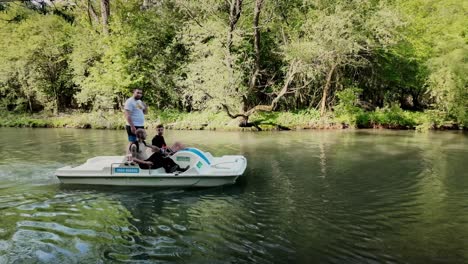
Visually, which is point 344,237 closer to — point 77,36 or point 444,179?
point 444,179

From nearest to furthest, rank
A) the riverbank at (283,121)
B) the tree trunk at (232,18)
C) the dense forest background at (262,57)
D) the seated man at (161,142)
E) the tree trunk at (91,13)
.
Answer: the seated man at (161,142) → the dense forest background at (262,57) → the riverbank at (283,121) → the tree trunk at (232,18) → the tree trunk at (91,13)

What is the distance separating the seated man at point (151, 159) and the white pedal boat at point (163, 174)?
0.12 m

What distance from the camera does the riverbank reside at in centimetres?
2468

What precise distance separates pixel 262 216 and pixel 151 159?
341 centimetres

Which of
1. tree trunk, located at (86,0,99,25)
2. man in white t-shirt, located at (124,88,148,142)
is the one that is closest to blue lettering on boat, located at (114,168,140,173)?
man in white t-shirt, located at (124,88,148,142)

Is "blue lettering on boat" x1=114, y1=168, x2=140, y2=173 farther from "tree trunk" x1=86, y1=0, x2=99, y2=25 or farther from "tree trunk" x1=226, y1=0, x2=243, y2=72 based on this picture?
"tree trunk" x1=86, y1=0, x2=99, y2=25

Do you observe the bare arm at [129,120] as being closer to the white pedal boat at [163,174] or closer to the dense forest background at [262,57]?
the white pedal boat at [163,174]

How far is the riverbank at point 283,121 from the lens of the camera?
24.7 m

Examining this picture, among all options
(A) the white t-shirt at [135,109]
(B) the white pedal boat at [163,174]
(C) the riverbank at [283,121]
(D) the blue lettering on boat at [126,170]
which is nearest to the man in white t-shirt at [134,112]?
(A) the white t-shirt at [135,109]

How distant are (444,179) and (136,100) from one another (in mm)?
7928

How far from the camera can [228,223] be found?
7.27 m

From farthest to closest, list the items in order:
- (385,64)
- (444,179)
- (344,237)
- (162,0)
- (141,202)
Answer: (162,0) → (385,64) → (444,179) → (141,202) → (344,237)

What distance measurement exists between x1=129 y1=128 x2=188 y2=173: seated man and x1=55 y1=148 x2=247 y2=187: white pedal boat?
0.12m

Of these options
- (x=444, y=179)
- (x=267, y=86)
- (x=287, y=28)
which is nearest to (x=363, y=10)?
(x=287, y=28)
